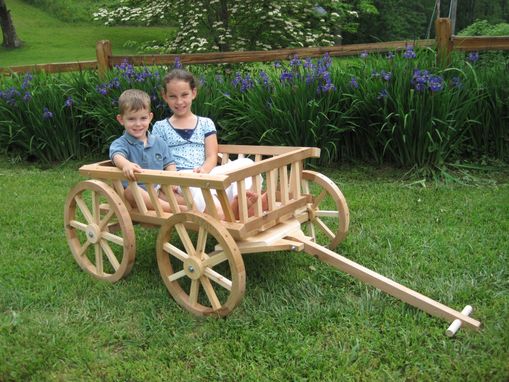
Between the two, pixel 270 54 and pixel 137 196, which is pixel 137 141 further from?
pixel 270 54

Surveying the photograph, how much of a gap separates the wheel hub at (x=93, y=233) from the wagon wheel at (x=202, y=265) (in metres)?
0.56

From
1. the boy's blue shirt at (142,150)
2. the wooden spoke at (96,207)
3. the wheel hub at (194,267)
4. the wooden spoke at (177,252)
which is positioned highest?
the boy's blue shirt at (142,150)

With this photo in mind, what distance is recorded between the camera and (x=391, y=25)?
31891mm

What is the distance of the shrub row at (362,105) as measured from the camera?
5043 mm

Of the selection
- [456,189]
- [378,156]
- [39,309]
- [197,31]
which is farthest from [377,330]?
[197,31]

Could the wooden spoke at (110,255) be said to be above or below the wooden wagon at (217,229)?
below

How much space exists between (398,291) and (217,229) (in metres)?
0.92

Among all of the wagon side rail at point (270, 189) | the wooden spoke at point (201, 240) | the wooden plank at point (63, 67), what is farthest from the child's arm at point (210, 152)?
the wooden plank at point (63, 67)

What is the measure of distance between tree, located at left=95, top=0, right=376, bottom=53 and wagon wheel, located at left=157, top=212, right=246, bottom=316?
7.26m

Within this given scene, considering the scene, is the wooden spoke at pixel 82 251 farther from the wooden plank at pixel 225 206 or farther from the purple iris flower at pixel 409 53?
the purple iris flower at pixel 409 53

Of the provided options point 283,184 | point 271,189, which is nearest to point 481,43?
point 283,184

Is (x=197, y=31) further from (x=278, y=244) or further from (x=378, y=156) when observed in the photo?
(x=278, y=244)

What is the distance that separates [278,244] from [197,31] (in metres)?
7.99

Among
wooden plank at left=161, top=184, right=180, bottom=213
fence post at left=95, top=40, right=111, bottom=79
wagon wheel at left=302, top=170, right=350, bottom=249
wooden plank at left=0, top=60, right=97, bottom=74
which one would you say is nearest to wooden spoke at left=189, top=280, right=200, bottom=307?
wooden plank at left=161, top=184, right=180, bottom=213
